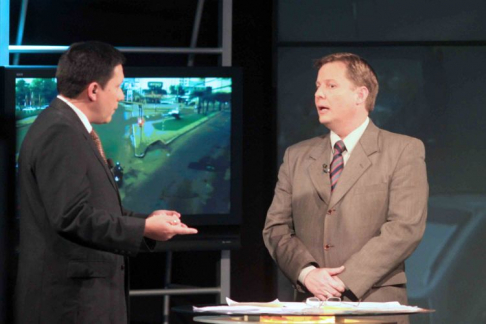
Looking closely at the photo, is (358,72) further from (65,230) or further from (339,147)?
(65,230)

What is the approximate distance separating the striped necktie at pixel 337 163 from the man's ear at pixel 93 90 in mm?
1085

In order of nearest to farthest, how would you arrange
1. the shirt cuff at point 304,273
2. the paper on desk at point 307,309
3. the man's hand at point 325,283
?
1. the paper on desk at point 307,309
2. the man's hand at point 325,283
3. the shirt cuff at point 304,273

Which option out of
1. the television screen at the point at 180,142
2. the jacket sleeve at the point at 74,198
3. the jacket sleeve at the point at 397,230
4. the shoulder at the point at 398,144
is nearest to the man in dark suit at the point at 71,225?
the jacket sleeve at the point at 74,198

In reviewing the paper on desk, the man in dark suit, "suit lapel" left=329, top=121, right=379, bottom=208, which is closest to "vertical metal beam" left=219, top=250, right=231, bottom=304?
"suit lapel" left=329, top=121, right=379, bottom=208

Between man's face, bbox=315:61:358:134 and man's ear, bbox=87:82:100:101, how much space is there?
1.00 meters

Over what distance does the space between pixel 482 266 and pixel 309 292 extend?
8.38 ft

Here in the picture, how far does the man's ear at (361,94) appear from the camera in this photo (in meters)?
3.42

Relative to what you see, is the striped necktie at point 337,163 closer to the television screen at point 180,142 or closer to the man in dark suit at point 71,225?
the man in dark suit at point 71,225

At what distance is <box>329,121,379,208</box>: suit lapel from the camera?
3330 millimetres

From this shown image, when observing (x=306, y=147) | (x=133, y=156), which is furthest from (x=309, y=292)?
(x=133, y=156)

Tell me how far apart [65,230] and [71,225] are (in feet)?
0.08

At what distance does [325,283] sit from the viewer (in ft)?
10.3

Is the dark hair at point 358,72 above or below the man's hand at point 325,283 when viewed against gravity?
above

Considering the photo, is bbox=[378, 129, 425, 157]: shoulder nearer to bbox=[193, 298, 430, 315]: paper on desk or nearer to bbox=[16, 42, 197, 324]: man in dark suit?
bbox=[16, 42, 197, 324]: man in dark suit
